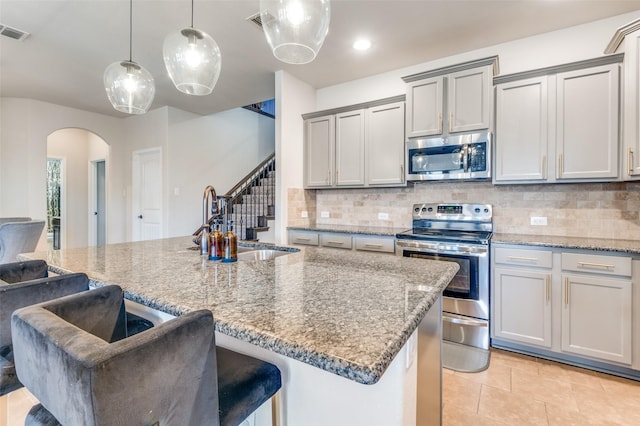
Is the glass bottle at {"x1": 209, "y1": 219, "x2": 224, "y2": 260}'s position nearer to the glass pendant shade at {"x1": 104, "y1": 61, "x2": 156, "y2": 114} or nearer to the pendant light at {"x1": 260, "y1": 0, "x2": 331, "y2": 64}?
the pendant light at {"x1": 260, "y1": 0, "x2": 331, "y2": 64}

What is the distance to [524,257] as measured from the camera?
97.3 inches

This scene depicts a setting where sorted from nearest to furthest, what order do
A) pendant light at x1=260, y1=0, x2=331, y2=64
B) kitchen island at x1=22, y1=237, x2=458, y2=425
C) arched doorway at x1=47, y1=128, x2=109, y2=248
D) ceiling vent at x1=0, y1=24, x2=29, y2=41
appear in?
kitchen island at x1=22, y1=237, x2=458, y2=425, pendant light at x1=260, y1=0, x2=331, y2=64, ceiling vent at x1=0, y1=24, x2=29, y2=41, arched doorway at x1=47, y1=128, x2=109, y2=248

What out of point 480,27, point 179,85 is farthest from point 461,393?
point 480,27

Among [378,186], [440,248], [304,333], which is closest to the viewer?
[304,333]

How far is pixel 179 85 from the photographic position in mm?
2012

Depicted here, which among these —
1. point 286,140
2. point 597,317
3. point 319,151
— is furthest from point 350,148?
point 597,317

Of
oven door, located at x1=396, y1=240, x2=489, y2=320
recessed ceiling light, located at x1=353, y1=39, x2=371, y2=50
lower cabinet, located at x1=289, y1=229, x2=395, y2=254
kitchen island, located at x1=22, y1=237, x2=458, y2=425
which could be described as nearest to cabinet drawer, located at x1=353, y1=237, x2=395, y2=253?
lower cabinet, located at x1=289, y1=229, x2=395, y2=254

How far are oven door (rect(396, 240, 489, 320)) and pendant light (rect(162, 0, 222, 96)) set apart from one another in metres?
2.25

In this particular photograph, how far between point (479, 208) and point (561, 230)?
69 cm

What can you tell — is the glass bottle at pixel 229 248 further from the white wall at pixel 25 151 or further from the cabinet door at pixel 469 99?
the white wall at pixel 25 151

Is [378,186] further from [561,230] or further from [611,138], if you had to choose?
[611,138]

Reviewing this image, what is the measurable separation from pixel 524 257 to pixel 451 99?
1.57 m

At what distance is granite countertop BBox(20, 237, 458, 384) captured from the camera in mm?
657

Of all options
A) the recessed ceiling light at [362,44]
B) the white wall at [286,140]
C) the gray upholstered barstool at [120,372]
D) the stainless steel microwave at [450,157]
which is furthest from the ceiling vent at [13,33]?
the stainless steel microwave at [450,157]
